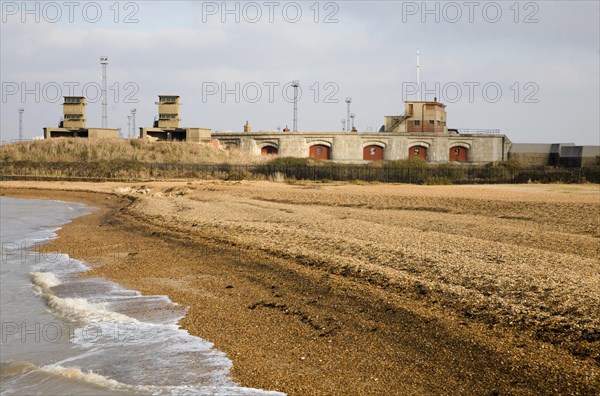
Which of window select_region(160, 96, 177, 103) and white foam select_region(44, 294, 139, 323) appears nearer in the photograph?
white foam select_region(44, 294, 139, 323)

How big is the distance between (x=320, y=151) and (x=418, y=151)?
9986mm

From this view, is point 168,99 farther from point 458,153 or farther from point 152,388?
point 152,388

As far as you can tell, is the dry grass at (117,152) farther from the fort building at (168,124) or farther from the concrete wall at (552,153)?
the concrete wall at (552,153)

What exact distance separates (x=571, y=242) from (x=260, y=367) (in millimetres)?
10194

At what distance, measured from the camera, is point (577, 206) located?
23094mm

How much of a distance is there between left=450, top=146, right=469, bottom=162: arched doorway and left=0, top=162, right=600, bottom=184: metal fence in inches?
667

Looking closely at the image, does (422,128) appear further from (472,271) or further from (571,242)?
(472,271)

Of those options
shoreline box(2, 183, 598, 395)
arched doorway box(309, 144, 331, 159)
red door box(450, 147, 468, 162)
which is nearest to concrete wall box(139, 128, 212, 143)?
arched doorway box(309, 144, 331, 159)

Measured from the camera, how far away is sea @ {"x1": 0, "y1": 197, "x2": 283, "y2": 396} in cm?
791

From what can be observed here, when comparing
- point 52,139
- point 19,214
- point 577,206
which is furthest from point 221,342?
point 52,139

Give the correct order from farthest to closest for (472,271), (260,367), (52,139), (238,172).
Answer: (52,139), (238,172), (472,271), (260,367)

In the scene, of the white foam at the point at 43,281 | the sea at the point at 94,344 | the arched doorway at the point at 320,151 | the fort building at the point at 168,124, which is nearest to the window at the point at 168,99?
the fort building at the point at 168,124

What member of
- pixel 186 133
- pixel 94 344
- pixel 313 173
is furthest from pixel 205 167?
pixel 94 344

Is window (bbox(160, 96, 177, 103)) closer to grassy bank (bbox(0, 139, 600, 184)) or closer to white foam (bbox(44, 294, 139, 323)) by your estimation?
grassy bank (bbox(0, 139, 600, 184))
